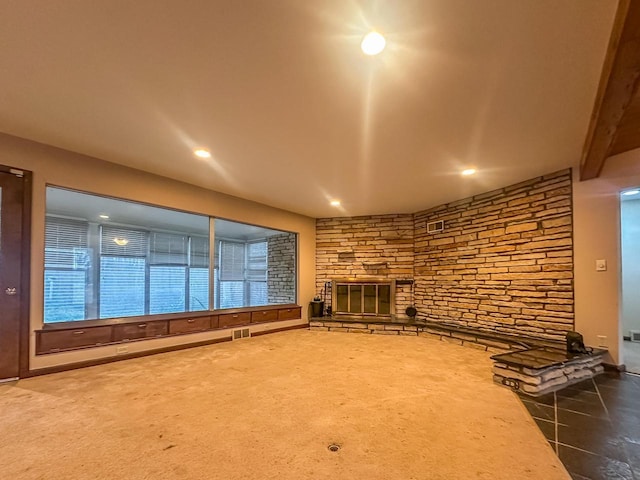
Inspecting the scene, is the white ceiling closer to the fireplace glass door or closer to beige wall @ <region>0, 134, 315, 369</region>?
beige wall @ <region>0, 134, 315, 369</region>

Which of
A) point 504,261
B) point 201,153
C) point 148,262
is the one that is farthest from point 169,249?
point 504,261

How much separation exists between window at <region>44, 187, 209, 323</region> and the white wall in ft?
22.5

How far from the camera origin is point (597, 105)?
2.34 meters

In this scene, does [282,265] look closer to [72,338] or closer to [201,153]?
[201,153]

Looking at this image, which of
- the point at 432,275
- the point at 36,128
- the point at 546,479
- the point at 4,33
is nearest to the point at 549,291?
the point at 432,275

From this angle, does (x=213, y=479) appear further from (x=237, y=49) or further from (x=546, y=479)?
(x=237, y=49)

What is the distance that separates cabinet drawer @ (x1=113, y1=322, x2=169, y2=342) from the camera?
3.94 m

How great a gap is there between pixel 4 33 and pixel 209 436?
105 inches

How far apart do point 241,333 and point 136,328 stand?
1.73m

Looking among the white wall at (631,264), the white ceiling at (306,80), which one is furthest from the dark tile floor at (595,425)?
the white wall at (631,264)

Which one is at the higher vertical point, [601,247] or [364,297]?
[601,247]

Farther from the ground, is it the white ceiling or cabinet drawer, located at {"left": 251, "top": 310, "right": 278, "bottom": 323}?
the white ceiling

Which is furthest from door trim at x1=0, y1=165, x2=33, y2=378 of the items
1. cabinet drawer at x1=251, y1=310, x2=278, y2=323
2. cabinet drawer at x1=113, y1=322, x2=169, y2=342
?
cabinet drawer at x1=251, y1=310, x2=278, y2=323

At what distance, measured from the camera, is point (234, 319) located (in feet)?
17.5
